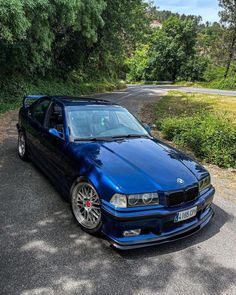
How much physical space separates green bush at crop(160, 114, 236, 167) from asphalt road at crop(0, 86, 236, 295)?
9.34 feet

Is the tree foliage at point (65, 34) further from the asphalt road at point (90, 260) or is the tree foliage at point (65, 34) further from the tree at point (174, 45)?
the tree at point (174, 45)

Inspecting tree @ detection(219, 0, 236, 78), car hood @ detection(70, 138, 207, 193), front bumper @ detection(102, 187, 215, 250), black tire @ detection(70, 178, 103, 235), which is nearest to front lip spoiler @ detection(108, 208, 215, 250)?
front bumper @ detection(102, 187, 215, 250)

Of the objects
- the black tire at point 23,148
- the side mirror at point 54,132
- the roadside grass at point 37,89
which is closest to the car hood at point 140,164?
the side mirror at point 54,132

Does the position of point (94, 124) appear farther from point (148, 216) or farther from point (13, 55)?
point (13, 55)

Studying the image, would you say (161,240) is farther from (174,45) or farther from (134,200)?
(174,45)

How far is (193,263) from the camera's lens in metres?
3.70

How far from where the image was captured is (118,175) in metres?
3.82

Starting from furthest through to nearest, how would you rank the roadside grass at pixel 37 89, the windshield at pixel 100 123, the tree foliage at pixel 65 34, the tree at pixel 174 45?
the tree at pixel 174 45 < the roadside grass at pixel 37 89 < the tree foliage at pixel 65 34 < the windshield at pixel 100 123

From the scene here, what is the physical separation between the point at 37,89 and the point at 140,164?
45.8ft

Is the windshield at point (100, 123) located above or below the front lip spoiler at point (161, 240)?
above

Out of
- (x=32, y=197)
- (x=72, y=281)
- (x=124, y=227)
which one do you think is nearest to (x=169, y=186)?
(x=124, y=227)

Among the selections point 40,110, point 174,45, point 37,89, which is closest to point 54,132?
Answer: point 40,110

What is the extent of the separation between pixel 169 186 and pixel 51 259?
154 cm

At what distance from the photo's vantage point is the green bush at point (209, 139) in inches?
297
